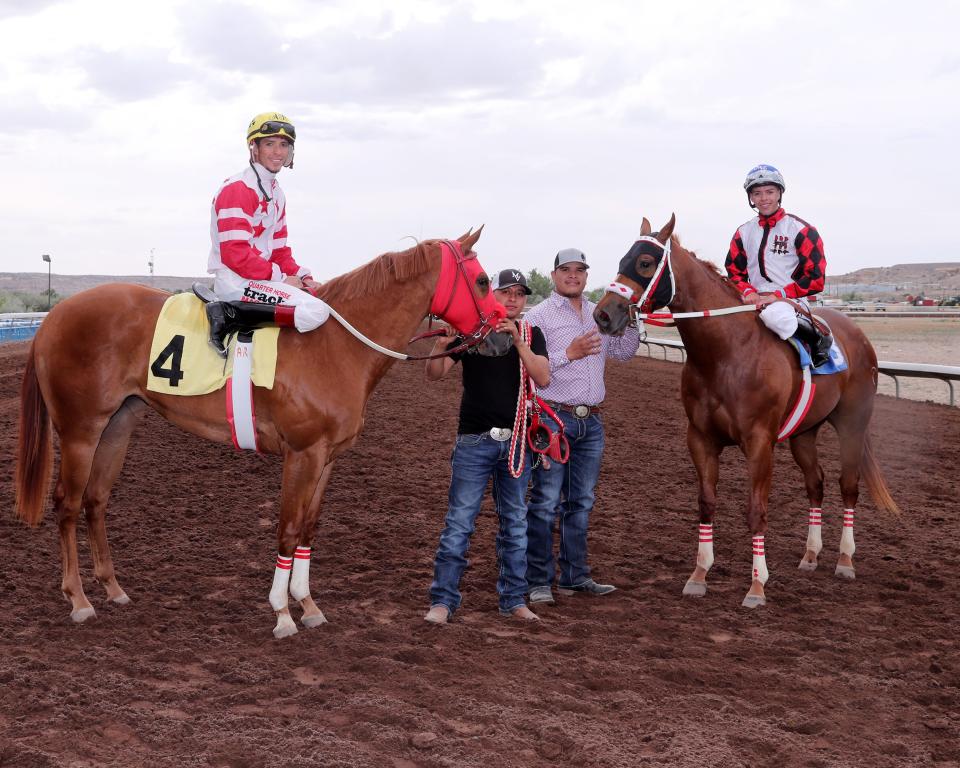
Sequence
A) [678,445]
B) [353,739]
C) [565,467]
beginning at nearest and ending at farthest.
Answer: [353,739] < [565,467] < [678,445]

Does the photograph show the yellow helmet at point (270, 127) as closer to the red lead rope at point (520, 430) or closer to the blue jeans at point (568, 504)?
the red lead rope at point (520, 430)

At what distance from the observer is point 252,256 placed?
4559 millimetres

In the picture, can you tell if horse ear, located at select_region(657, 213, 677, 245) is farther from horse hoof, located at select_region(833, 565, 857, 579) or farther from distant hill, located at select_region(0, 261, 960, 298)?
distant hill, located at select_region(0, 261, 960, 298)

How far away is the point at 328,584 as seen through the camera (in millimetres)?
5414

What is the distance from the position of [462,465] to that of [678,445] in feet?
20.3

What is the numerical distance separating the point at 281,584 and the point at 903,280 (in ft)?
478

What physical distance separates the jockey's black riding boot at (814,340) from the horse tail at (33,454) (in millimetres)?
4390

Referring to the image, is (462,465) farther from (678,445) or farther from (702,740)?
(678,445)

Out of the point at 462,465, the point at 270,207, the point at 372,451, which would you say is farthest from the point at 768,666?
the point at 372,451

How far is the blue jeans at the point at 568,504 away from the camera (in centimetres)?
518

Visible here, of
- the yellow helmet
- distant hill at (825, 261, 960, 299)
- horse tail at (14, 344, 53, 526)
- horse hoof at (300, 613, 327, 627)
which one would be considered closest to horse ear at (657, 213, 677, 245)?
the yellow helmet

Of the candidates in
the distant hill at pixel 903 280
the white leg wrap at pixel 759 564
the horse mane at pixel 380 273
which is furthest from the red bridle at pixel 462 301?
the distant hill at pixel 903 280

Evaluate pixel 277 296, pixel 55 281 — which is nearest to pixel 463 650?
pixel 277 296

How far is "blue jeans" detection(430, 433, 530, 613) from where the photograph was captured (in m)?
4.77
